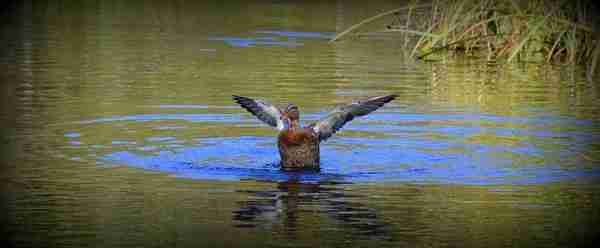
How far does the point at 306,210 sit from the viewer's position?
26.8 feet

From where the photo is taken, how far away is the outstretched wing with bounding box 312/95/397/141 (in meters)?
10.1

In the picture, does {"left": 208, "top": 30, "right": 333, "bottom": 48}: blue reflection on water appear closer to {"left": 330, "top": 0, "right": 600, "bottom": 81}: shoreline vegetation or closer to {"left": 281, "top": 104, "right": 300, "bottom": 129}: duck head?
{"left": 330, "top": 0, "right": 600, "bottom": 81}: shoreline vegetation

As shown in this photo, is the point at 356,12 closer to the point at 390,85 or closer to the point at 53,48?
the point at 53,48

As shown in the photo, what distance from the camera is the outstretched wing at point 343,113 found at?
1011 cm

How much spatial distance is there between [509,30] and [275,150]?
8.74 meters

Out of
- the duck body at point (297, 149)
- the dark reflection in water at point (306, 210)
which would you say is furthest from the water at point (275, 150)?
the duck body at point (297, 149)

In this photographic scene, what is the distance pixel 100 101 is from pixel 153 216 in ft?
18.8

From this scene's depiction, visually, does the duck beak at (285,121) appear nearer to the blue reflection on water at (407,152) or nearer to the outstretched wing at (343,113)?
the outstretched wing at (343,113)

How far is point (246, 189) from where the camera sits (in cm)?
891

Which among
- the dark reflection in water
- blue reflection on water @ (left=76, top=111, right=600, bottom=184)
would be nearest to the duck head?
blue reflection on water @ (left=76, top=111, right=600, bottom=184)

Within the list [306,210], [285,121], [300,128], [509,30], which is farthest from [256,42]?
[306,210]

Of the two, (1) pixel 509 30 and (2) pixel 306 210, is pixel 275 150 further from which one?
(1) pixel 509 30

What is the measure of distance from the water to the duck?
5.8 inches

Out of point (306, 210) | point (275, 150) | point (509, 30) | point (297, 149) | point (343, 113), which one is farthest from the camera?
point (509, 30)
